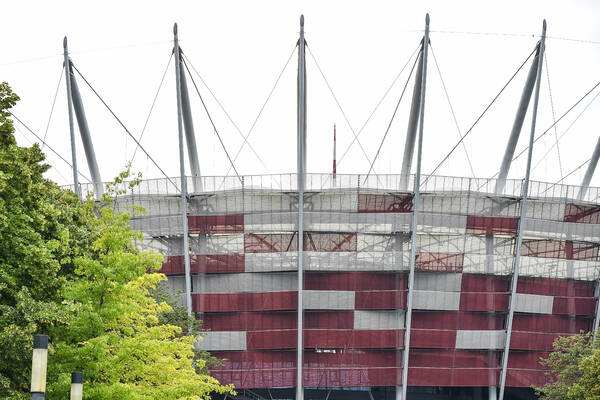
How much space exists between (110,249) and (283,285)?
22.2 m

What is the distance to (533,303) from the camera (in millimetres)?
42375

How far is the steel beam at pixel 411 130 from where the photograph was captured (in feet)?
138

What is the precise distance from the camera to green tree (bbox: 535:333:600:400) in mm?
31109

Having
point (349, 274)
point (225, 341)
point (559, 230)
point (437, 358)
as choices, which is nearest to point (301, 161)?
point (349, 274)

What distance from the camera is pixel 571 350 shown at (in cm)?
3706

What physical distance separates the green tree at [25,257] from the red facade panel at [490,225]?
27235mm

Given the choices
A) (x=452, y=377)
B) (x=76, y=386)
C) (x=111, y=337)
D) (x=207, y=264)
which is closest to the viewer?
(x=76, y=386)

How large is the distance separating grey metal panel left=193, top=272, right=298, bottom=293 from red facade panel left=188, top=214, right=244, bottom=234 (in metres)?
2.96

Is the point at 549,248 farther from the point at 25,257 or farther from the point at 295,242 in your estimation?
the point at 25,257

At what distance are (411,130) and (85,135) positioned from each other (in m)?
22.4

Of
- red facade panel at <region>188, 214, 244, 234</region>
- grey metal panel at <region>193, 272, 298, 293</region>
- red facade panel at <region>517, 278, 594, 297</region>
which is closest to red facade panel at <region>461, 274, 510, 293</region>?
red facade panel at <region>517, 278, 594, 297</region>

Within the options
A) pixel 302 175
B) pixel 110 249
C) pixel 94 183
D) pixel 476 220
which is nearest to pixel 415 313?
pixel 476 220

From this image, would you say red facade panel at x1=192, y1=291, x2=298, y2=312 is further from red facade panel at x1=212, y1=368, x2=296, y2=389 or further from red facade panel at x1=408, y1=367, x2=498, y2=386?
red facade panel at x1=408, y1=367, x2=498, y2=386

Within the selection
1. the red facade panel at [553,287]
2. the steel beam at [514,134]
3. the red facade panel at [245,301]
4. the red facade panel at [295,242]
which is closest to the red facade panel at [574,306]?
the red facade panel at [553,287]
